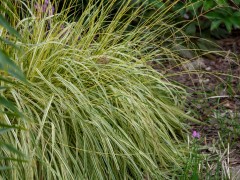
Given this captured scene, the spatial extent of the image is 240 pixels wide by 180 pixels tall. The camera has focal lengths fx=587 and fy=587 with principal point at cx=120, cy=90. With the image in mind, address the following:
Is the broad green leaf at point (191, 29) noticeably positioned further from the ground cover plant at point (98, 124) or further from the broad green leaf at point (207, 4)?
the ground cover plant at point (98, 124)

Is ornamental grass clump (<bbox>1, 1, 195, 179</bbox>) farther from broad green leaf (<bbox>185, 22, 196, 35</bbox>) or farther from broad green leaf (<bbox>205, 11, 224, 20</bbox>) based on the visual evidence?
broad green leaf (<bbox>185, 22, 196, 35</bbox>)

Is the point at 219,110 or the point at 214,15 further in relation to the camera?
the point at 214,15

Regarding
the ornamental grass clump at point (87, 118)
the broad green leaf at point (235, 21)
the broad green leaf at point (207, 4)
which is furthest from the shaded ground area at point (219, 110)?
the broad green leaf at point (207, 4)

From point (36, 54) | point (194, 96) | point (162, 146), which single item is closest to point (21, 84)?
point (36, 54)

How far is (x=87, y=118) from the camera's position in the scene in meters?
3.09

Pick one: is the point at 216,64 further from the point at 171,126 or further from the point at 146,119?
the point at 146,119

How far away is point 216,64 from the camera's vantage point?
17.5 feet

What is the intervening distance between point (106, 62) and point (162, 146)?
2.12ft

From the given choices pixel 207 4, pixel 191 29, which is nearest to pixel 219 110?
pixel 207 4

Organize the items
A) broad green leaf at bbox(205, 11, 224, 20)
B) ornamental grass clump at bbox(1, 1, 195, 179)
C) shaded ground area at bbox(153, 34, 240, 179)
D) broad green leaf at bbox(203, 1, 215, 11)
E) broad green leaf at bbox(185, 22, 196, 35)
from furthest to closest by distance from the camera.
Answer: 1. broad green leaf at bbox(185, 22, 196, 35)
2. broad green leaf at bbox(205, 11, 224, 20)
3. broad green leaf at bbox(203, 1, 215, 11)
4. shaded ground area at bbox(153, 34, 240, 179)
5. ornamental grass clump at bbox(1, 1, 195, 179)

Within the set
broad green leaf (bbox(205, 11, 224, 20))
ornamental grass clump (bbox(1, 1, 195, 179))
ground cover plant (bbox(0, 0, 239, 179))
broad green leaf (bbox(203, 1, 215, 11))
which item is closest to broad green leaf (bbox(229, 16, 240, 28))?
broad green leaf (bbox(205, 11, 224, 20))

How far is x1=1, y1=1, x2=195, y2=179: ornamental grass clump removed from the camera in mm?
2869

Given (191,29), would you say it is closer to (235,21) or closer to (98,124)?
(235,21)

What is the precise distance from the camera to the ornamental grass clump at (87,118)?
9.41 feet
